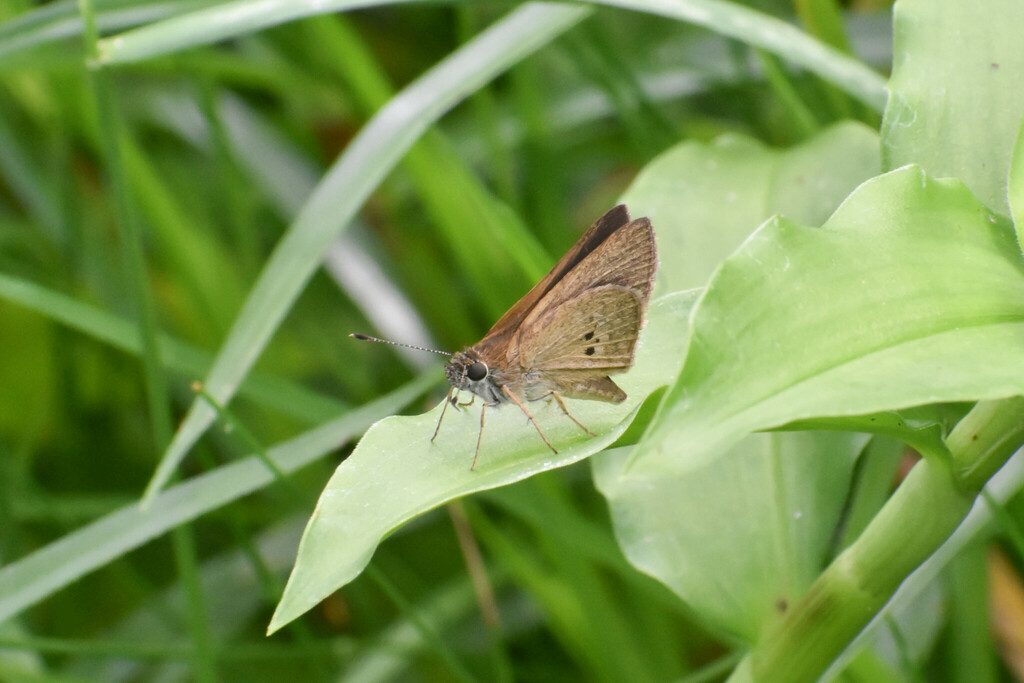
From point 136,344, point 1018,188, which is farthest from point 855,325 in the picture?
point 136,344

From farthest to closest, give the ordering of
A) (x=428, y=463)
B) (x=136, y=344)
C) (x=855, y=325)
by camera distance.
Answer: (x=136, y=344) → (x=428, y=463) → (x=855, y=325)

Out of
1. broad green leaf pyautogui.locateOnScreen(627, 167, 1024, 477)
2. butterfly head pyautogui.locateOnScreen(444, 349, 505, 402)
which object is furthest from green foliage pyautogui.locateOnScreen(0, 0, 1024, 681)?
butterfly head pyautogui.locateOnScreen(444, 349, 505, 402)

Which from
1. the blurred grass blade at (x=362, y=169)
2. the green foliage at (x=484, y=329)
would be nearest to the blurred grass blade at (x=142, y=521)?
the green foliage at (x=484, y=329)

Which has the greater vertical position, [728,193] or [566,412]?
[728,193]

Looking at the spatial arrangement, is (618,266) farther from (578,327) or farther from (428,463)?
(428,463)

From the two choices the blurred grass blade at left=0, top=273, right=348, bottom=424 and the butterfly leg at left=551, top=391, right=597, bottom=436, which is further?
the blurred grass blade at left=0, top=273, right=348, bottom=424

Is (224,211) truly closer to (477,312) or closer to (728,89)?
(477,312)

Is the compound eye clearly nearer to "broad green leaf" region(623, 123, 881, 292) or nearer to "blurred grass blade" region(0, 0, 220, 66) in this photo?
"broad green leaf" region(623, 123, 881, 292)
